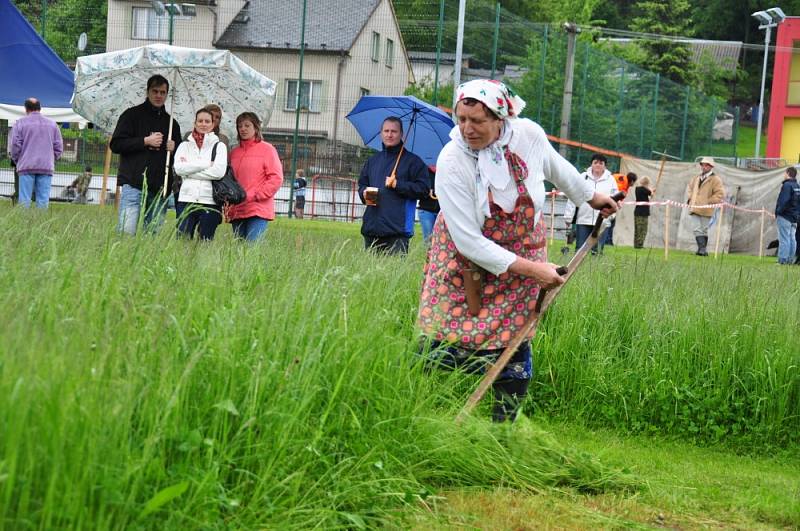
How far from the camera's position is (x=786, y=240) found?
982 inches

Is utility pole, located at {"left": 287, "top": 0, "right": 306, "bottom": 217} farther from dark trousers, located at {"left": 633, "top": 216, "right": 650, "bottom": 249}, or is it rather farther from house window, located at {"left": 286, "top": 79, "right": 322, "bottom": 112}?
dark trousers, located at {"left": 633, "top": 216, "right": 650, "bottom": 249}

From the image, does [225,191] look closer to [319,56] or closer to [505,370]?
[505,370]

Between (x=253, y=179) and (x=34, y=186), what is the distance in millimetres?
7508

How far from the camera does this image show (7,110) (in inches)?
949

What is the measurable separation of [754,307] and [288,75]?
24949 millimetres

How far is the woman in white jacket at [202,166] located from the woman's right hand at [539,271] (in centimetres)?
622

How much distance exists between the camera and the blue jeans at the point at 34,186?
57.9ft

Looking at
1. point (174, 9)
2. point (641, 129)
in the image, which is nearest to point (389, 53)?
point (174, 9)

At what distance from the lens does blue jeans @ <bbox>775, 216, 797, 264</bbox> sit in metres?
24.8

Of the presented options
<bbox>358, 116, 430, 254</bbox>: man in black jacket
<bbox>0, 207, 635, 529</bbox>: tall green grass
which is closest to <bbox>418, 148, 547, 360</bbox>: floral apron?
<bbox>0, 207, 635, 529</bbox>: tall green grass

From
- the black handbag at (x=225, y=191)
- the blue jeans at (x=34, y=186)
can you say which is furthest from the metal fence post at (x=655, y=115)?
the black handbag at (x=225, y=191)

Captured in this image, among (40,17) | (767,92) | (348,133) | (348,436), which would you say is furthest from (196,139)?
(767,92)

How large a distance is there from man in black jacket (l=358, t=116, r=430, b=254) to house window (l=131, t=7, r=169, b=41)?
32066mm

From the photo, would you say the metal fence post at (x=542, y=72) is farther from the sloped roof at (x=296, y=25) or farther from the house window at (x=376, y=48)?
the sloped roof at (x=296, y=25)
